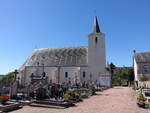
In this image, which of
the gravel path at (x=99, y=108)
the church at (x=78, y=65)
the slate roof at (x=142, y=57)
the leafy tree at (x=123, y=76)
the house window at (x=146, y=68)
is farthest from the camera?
the leafy tree at (x=123, y=76)

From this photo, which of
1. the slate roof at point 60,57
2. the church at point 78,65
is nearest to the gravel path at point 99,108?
the church at point 78,65

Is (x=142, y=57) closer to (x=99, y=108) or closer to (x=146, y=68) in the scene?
(x=146, y=68)

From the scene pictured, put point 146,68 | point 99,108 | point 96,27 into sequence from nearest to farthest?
point 99,108
point 146,68
point 96,27

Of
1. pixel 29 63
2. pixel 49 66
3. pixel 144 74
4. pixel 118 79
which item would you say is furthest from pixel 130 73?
pixel 29 63

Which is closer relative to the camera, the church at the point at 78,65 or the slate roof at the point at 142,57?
the slate roof at the point at 142,57

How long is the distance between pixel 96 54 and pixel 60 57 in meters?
11.0

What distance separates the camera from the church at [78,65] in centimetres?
3553

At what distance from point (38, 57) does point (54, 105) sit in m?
34.5

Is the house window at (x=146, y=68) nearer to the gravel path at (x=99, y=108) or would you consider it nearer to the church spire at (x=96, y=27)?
the church spire at (x=96, y=27)

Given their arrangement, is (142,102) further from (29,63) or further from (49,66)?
(29,63)

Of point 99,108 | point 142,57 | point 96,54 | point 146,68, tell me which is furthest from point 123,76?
point 99,108

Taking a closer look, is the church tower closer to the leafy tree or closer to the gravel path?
the leafy tree

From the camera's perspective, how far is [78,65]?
3669 cm

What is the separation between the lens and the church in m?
35.5
